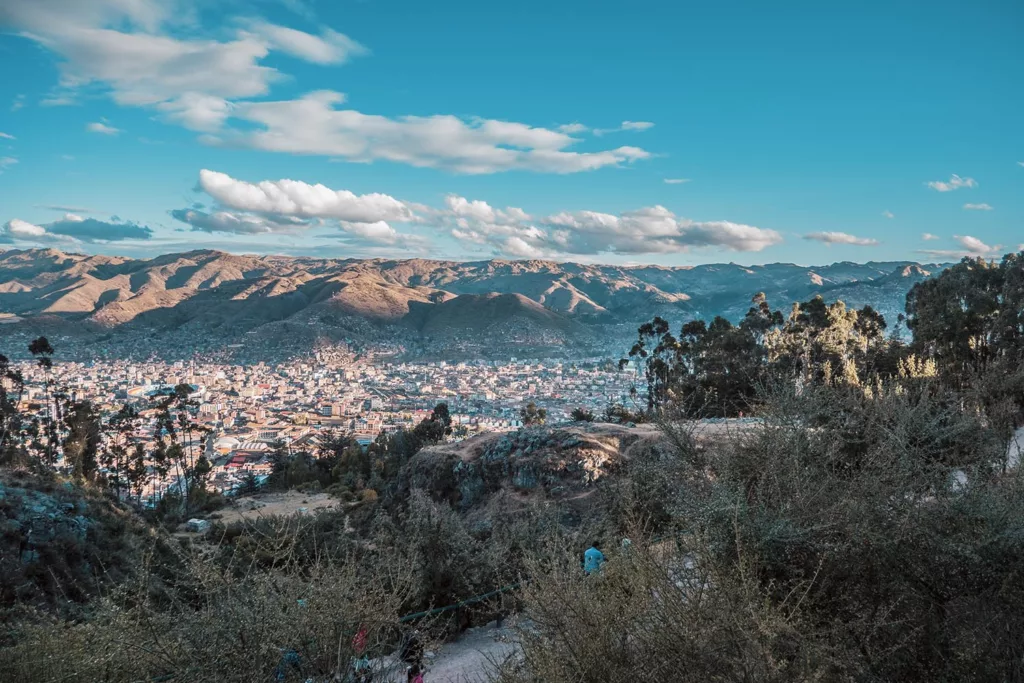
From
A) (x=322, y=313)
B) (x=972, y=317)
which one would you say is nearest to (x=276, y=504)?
(x=972, y=317)

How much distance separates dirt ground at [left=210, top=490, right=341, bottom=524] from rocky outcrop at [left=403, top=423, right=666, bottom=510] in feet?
25.2

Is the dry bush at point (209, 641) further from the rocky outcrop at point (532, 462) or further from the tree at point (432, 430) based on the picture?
the tree at point (432, 430)

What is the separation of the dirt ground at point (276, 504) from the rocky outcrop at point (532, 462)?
7693mm

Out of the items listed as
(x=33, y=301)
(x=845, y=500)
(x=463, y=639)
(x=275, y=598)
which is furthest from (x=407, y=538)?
(x=33, y=301)

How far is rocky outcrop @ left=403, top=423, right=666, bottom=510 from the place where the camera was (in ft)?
63.8

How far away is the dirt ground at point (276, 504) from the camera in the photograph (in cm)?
2880

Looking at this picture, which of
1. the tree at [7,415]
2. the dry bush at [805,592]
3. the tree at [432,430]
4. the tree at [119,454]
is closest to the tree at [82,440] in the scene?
the tree at [119,454]

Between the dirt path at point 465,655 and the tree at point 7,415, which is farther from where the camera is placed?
the tree at point 7,415

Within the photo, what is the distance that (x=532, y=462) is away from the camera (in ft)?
67.0

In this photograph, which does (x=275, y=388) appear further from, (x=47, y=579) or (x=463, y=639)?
(x=463, y=639)

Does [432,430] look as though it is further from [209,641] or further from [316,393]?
[316,393]

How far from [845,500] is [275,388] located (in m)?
109

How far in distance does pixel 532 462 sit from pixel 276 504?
60.6 feet

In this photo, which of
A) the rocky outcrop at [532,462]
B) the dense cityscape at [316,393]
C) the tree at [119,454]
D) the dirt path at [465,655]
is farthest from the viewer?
the dense cityscape at [316,393]
